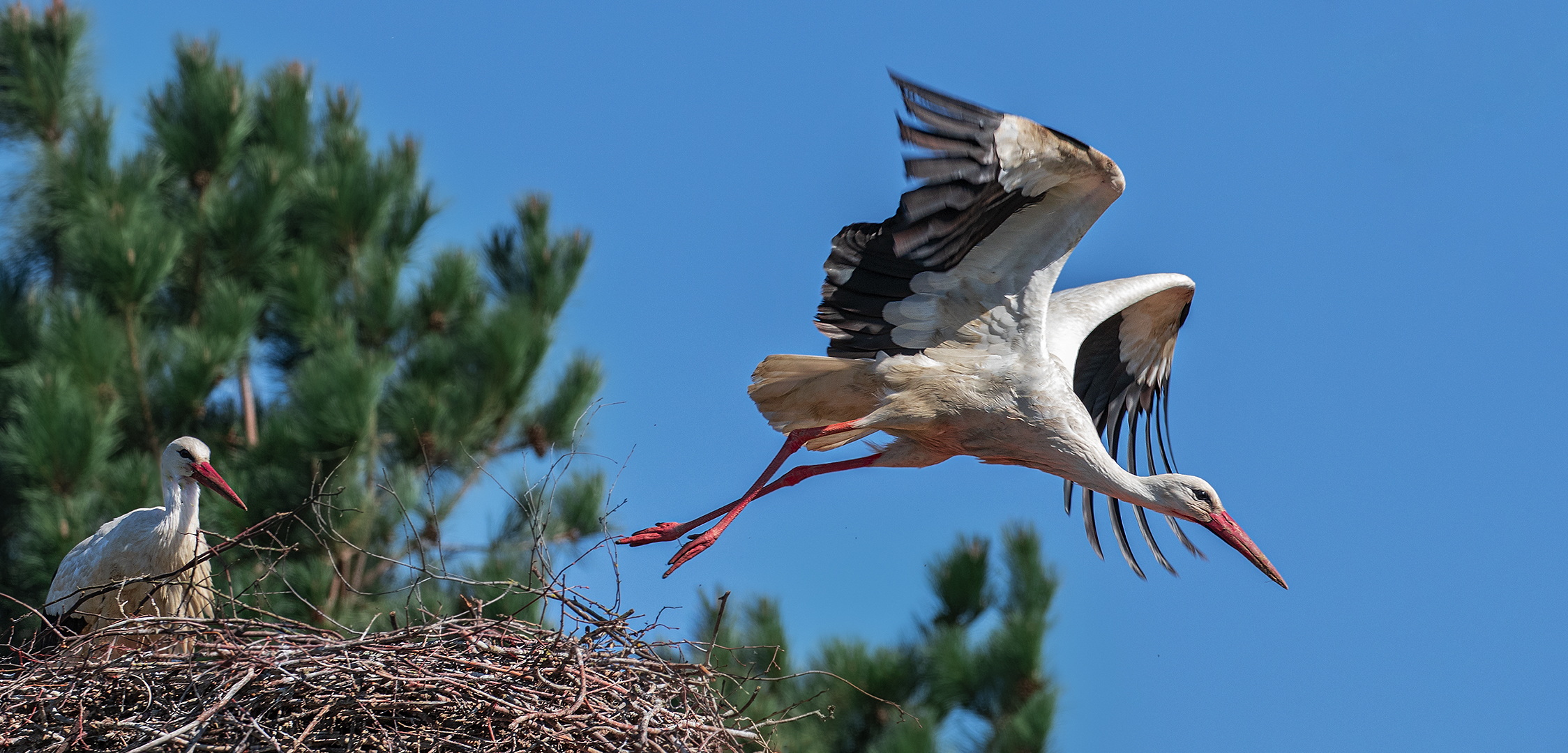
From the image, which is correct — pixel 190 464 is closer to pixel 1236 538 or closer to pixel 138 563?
pixel 138 563

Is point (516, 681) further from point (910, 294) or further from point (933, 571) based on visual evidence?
point (933, 571)

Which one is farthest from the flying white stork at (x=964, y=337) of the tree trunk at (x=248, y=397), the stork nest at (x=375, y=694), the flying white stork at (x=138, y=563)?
the tree trunk at (x=248, y=397)

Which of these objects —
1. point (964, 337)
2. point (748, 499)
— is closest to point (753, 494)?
point (748, 499)

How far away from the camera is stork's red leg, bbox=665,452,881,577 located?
5328 mm

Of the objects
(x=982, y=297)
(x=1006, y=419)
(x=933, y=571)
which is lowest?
(x=1006, y=419)

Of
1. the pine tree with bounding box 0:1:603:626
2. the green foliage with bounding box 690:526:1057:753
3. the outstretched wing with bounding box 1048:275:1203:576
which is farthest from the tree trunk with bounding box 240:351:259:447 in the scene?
the outstretched wing with bounding box 1048:275:1203:576

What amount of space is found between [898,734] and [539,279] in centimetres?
453

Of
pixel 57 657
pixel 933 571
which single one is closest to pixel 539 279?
pixel 933 571

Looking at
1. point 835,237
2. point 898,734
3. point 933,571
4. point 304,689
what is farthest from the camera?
point 933,571

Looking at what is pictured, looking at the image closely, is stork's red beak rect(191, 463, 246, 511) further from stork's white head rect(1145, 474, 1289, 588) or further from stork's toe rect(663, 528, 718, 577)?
stork's white head rect(1145, 474, 1289, 588)

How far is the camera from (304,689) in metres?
3.78

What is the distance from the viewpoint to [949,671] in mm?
10625

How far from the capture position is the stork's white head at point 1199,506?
5625 mm

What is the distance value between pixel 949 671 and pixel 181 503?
6285mm
